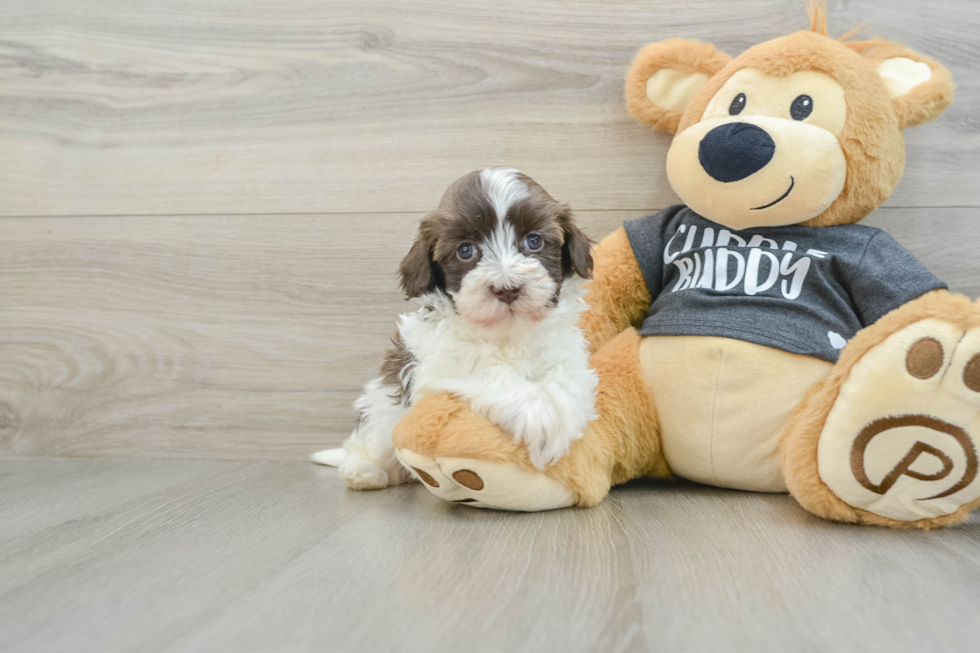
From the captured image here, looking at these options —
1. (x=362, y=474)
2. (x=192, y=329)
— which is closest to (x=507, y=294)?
(x=362, y=474)

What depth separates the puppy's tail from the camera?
139 centimetres

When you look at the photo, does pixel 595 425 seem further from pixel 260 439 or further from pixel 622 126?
pixel 260 439

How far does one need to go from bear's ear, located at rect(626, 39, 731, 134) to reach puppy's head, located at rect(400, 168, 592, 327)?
388 millimetres

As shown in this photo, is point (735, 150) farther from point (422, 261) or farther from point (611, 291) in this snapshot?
point (422, 261)

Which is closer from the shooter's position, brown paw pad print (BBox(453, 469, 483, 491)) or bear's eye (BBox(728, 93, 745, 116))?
brown paw pad print (BBox(453, 469, 483, 491))

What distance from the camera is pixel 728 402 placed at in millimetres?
1036

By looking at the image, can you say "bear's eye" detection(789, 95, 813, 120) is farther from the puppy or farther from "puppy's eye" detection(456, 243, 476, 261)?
"puppy's eye" detection(456, 243, 476, 261)

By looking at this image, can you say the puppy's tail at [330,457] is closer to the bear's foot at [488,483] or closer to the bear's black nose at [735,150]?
the bear's foot at [488,483]

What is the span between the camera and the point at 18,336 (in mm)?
1522

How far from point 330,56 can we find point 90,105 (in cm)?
54

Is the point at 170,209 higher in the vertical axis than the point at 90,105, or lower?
lower

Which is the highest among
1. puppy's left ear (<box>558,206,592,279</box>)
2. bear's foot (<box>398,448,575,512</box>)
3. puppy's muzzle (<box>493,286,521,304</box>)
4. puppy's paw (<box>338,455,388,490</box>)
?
puppy's left ear (<box>558,206,592,279</box>)

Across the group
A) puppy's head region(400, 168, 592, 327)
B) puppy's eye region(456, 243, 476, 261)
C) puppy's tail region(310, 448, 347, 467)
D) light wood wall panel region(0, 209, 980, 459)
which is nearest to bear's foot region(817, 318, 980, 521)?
puppy's head region(400, 168, 592, 327)

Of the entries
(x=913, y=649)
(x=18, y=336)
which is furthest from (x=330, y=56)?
(x=913, y=649)
